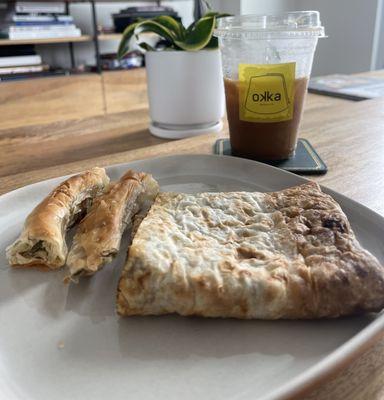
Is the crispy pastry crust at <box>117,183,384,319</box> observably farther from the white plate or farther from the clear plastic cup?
the clear plastic cup

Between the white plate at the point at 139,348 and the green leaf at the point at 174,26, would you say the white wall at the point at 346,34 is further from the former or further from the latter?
the white plate at the point at 139,348

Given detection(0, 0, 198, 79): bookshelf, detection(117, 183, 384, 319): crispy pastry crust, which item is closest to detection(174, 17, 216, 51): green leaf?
detection(117, 183, 384, 319): crispy pastry crust

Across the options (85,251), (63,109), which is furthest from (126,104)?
(85,251)

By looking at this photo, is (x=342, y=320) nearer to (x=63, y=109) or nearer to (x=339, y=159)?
(x=339, y=159)

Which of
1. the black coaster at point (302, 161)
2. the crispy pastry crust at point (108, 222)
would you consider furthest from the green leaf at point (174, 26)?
the crispy pastry crust at point (108, 222)

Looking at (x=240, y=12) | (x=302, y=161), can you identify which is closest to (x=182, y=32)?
(x=302, y=161)

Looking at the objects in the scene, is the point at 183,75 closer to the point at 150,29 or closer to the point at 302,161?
the point at 150,29
